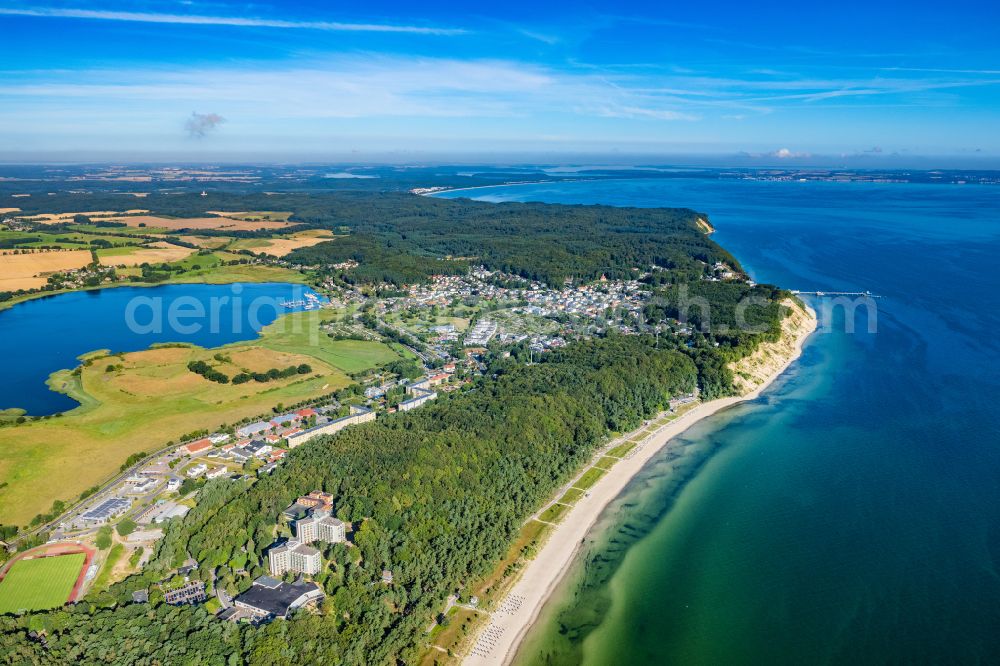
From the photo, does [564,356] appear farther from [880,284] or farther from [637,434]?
[880,284]

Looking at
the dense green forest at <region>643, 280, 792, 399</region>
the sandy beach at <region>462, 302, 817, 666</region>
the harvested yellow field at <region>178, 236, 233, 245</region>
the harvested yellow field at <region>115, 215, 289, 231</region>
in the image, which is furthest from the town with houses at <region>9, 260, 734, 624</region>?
the harvested yellow field at <region>115, 215, 289, 231</region>

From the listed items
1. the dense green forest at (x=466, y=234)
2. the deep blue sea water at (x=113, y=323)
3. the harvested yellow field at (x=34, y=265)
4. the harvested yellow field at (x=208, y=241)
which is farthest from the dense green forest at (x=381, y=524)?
the harvested yellow field at (x=208, y=241)

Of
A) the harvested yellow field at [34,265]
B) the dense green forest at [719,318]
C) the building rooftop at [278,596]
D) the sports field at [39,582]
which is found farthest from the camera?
the harvested yellow field at [34,265]

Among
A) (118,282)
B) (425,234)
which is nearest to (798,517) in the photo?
(118,282)

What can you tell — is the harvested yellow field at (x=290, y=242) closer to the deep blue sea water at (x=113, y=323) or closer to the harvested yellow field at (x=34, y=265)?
the deep blue sea water at (x=113, y=323)

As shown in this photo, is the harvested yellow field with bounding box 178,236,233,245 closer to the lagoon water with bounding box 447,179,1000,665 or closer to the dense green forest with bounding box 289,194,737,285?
the dense green forest with bounding box 289,194,737,285

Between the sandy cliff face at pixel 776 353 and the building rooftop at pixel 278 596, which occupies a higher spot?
the sandy cliff face at pixel 776 353
